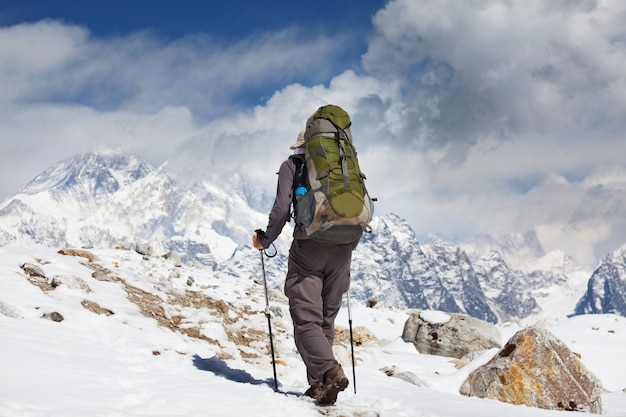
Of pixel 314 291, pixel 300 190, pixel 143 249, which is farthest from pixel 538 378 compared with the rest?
pixel 143 249

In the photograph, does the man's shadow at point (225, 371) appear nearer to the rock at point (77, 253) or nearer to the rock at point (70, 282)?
the rock at point (70, 282)

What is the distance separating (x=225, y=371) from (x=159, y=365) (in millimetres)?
1100

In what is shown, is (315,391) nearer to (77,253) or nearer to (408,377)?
(408,377)

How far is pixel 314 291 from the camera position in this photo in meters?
7.21

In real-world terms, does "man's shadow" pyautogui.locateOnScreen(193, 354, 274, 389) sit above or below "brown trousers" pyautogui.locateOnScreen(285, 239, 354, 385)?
below

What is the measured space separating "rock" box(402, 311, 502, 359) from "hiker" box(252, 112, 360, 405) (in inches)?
456

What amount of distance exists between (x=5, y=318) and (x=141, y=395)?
335 cm

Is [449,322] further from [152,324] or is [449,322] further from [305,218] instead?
[305,218]

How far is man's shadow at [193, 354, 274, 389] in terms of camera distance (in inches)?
312

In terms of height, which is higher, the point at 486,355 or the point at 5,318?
the point at 5,318

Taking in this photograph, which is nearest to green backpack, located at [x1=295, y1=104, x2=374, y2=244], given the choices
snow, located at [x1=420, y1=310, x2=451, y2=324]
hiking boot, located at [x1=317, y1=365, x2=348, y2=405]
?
hiking boot, located at [x1=317, y1=365, x2=348, y2=405]

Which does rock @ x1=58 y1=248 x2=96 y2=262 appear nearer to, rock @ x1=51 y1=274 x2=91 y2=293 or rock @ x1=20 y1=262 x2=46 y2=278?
rock @ x1=20 y1=262 x2=46 y2=278

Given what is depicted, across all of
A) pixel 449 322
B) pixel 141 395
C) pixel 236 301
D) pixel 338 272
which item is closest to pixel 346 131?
pixel 338 272

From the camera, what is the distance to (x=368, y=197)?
7.11 metres
